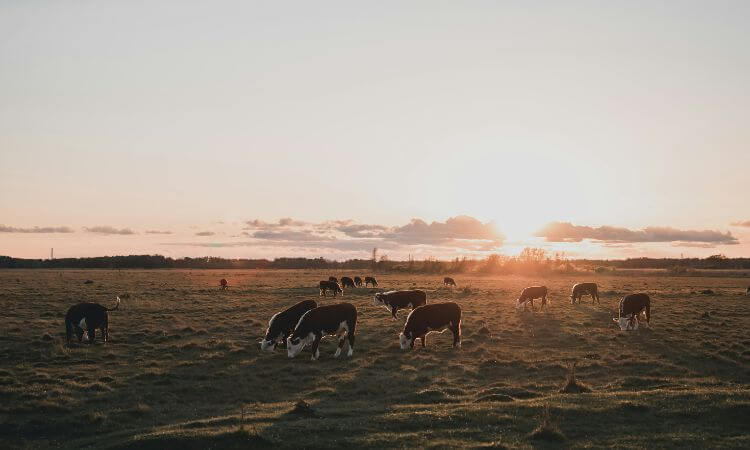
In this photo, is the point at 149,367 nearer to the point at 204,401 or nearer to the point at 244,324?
the point at 204,401

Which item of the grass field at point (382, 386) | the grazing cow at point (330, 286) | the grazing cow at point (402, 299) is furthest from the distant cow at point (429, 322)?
the grazing cow at point (330, 286)

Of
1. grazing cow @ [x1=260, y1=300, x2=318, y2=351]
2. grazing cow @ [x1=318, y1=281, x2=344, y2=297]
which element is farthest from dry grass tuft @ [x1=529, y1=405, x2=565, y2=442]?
grazing cow @ [x1=318, y1=281, x2=344, y2=297]

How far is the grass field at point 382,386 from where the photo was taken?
12.7 m

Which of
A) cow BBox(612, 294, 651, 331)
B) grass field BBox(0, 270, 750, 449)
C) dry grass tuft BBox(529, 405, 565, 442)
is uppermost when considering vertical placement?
cow BBox(612, 294, 651, 331)

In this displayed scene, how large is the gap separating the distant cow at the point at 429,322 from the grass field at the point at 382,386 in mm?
655

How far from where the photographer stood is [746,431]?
1265cm

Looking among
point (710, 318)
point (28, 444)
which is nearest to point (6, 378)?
point (28, 444)

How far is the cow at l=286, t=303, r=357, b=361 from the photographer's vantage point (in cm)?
2264

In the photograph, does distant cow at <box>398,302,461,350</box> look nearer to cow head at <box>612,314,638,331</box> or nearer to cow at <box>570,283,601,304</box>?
cow head at <box>612,314,638,331</box>

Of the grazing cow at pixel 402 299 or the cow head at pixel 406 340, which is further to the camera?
the grazing cow at pixel 402 299

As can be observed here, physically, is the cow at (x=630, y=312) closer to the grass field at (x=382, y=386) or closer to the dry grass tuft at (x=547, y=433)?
the grass field at (x=382, y=386)

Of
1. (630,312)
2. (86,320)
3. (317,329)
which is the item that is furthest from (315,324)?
(630,312)

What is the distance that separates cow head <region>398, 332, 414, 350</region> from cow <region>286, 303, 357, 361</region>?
2.13 meters

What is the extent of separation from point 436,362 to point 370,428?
9.14m
